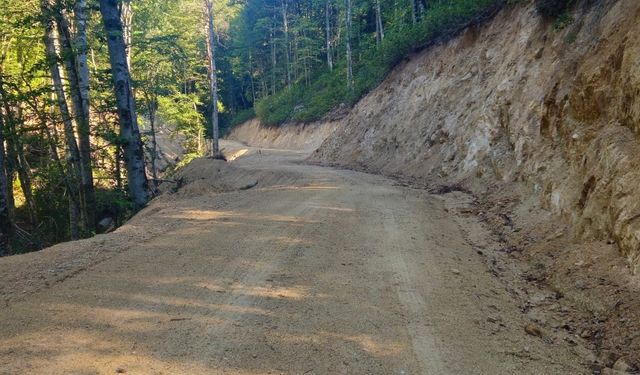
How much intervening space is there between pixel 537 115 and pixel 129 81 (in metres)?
9.12

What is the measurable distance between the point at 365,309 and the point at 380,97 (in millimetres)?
18441

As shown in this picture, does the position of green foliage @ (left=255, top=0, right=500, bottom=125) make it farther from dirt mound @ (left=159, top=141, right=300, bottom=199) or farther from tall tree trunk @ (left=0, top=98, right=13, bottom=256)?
tall tree trunk @ (left=0, top=98, right=13, bottom=256)

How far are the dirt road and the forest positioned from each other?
5423 millimetres

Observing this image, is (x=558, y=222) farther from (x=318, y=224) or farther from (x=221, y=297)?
(x=221, y=297)

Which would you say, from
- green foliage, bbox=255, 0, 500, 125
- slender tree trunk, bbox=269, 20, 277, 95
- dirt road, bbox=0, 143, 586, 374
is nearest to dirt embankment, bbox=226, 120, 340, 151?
green foliage, bbox=255, 0, 500, 125

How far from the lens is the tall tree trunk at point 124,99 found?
9.83 metres

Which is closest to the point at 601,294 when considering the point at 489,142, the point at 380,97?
the point at 489,142

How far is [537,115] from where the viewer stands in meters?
9.04

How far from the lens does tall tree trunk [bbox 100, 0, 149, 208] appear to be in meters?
9.83

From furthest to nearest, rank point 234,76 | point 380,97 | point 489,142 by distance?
point 234,76 → point 380,97 → point 489,142

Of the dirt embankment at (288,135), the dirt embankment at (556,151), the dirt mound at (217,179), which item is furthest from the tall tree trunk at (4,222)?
the dirt embankment at (288,135)

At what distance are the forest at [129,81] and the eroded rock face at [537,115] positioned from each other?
246 centimetres

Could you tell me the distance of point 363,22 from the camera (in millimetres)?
41719

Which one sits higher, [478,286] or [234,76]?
[234,76]
